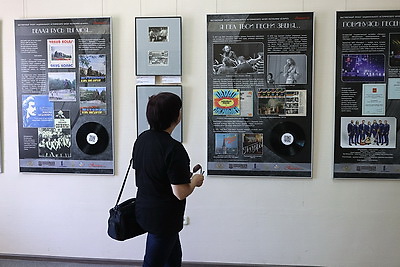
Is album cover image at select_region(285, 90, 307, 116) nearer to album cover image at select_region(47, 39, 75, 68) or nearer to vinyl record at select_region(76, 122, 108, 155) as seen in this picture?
vinyl record at select_region(76, 122, 108, 155)

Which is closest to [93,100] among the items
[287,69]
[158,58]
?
[158,58]

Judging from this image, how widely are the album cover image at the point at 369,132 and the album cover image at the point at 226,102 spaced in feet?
2.64

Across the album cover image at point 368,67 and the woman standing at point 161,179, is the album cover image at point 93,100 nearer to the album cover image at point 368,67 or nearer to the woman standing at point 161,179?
the woman standing at point 161,179

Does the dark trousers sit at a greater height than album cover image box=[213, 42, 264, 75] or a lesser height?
lesser

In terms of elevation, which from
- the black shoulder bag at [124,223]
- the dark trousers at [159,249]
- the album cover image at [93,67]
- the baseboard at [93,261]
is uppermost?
the album cover image at [93,67]

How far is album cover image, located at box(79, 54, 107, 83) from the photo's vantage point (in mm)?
3021

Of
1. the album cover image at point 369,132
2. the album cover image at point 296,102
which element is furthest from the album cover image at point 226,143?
the album cover image at point 369,132

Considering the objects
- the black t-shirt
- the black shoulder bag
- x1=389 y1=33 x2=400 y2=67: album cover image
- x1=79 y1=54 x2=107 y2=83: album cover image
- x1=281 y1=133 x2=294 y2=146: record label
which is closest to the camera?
the black t-shirt

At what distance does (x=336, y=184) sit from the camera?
9.55ft

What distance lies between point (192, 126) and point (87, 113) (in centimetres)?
86

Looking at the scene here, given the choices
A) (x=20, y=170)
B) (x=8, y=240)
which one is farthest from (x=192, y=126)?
(x=8, y=240)

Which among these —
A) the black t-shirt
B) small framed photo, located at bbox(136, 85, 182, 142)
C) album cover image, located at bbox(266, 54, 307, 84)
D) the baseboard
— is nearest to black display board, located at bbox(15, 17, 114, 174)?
small framed photo, located at bbox(136, 85, 182, 142)

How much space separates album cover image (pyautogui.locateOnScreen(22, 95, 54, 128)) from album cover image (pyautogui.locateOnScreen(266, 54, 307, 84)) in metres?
1.78

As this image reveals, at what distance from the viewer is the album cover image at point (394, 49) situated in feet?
9.14
